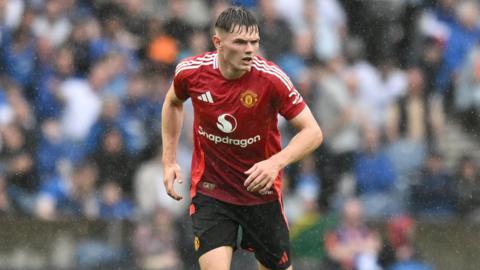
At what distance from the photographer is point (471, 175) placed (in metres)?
11.0

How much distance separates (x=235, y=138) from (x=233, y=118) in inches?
5.4

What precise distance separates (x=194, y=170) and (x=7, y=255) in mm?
4364

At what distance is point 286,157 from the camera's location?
6.51 meters

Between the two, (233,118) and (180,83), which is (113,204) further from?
(233,118)

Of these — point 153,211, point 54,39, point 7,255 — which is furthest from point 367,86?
point 7,255

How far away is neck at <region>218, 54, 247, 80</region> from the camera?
265 inches

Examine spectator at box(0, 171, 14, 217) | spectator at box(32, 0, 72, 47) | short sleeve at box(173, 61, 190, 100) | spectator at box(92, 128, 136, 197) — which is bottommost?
spectator at box(0, 171, 14, 217)

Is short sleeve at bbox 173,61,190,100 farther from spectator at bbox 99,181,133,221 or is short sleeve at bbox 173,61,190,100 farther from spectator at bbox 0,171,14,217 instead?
spectator at bbox 0,171,14,217

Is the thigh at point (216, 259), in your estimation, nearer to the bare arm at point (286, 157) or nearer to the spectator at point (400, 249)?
the bare arm at point (286, 157)

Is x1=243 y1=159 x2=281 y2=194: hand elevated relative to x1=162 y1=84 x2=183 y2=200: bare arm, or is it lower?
elevated

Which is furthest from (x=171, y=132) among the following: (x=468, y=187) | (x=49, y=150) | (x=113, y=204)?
(x=468, y=187)

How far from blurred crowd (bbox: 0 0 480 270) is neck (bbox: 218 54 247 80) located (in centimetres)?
397

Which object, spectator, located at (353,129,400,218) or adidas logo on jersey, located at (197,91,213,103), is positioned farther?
spectator, located at (353,129,400,218)

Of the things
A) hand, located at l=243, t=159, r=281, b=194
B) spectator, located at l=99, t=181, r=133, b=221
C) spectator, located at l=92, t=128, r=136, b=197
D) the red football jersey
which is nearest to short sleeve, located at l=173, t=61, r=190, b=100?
the red football jersey
